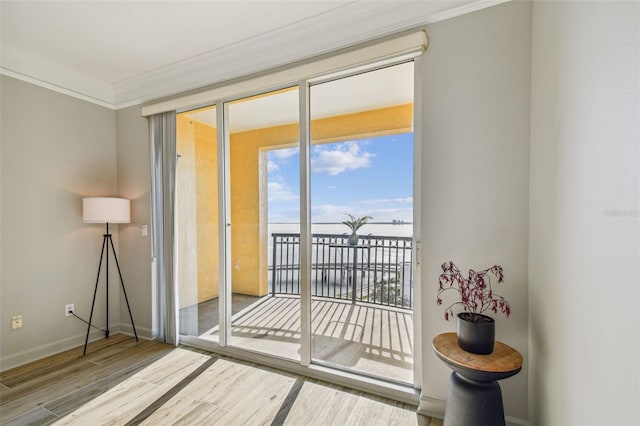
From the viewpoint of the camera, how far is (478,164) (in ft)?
5.79

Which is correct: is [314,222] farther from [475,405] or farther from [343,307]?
[475,405]

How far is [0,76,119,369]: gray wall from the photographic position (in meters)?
2.50

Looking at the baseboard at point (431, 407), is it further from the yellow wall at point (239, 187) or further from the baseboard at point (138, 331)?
the baseboard at point (138, 331)

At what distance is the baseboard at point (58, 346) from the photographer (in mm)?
2477

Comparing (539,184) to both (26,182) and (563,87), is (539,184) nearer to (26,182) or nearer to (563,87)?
(563,87)

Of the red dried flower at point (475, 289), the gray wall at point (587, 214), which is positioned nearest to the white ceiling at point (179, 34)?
the gray wall at point (587, 214)

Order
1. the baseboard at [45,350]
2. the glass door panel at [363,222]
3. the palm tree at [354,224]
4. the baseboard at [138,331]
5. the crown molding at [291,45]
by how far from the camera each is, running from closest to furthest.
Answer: the crown molding at [291,45] < the glass door panel at [363,222] < the palm tree at [354,224] < the baseboard at [45,350] < the baseboard at [138,331]

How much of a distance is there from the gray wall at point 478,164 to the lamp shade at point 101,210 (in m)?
2.99

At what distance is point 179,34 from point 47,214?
218 centimetres

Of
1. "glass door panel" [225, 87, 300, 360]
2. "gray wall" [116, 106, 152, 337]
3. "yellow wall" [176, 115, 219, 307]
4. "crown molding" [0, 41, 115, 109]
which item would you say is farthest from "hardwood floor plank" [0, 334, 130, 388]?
"crown molding" [0, 41, 115, 109]

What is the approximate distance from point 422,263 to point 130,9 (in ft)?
9.06

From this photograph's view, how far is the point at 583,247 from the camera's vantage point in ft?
3.36

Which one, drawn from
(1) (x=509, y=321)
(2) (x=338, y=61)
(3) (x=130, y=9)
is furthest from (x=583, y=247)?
(3) (x=130, y=9)

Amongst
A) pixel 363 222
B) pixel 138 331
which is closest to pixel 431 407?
pixel 363 222
